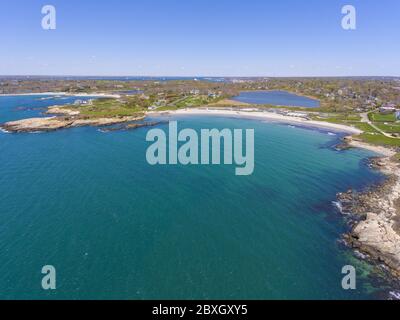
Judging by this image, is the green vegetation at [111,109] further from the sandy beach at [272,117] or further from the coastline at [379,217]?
the coastline at [379,217]

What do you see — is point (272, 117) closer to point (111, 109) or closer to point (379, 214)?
point (111, 109)

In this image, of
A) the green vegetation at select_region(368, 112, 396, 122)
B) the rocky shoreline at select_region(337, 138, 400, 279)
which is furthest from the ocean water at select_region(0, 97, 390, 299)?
the green vegetation at select_region(368, 112, 396, 122)

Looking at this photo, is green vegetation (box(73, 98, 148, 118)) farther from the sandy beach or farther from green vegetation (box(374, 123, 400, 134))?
green vegetation (box(374, 123, 400, 134))

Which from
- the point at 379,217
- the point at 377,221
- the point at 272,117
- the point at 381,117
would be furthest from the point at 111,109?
the point at 381,117

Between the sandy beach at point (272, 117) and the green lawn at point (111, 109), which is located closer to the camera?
the sandy beach at point (272, 117)

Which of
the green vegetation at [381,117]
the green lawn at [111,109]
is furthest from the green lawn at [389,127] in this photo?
the green lawn at [111,109]

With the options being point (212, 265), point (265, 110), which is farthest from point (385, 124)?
point (212, 265)

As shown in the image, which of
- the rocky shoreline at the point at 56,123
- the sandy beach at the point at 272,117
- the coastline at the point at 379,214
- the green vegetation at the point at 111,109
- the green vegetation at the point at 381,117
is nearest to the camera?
the coastline at the point at 379,214
